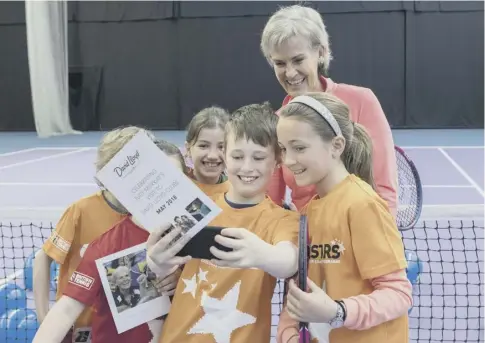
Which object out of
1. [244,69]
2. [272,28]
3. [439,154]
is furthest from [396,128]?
[272,28]

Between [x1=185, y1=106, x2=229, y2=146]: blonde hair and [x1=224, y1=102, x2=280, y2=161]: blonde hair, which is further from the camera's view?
[x1=185, y1=106, x2=229, y2=146]: blonde hair

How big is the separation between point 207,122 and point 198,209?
0.74 metres

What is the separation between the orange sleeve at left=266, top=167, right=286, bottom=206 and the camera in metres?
1.81

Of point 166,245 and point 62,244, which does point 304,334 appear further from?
point 62,244

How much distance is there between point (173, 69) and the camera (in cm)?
1407

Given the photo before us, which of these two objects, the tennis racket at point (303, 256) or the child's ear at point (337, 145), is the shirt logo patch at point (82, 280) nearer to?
the tennis racket at point (303, 256)

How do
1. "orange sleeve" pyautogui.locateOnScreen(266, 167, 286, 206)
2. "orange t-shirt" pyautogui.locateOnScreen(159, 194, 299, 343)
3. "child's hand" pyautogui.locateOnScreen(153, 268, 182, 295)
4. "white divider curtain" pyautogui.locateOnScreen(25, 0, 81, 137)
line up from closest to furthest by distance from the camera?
"orange t-shirt" pyautogui.locateOnScreen(159, 194, 299, 343) → "child's hand" pyautogui.locateOnScreen(153, 268, 182, 295) → "orange sleeve" pyautogui.locateOnScreen(266, 167, 286, 206) → "white divider curtain" pyautogui.locateOnScreen(25, 0, 81, 137)

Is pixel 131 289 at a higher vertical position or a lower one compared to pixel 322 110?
lower

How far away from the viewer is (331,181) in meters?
1.43

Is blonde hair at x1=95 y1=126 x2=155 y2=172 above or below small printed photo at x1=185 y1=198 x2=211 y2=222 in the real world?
above

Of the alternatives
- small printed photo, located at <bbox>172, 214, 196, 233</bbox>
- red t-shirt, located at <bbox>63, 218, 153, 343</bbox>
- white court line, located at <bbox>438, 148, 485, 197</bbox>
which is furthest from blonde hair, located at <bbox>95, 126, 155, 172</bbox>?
white court line, located at <bbox>438, 148, 485, 197</bbox>

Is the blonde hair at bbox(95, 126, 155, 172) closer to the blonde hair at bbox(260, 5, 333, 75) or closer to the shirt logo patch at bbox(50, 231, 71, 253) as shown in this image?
the shirt logo patch at bbox(50, 231, 71, 253)

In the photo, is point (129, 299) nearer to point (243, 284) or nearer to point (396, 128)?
point (243, 284)

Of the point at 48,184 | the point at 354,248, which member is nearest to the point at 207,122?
the point at 354,248
